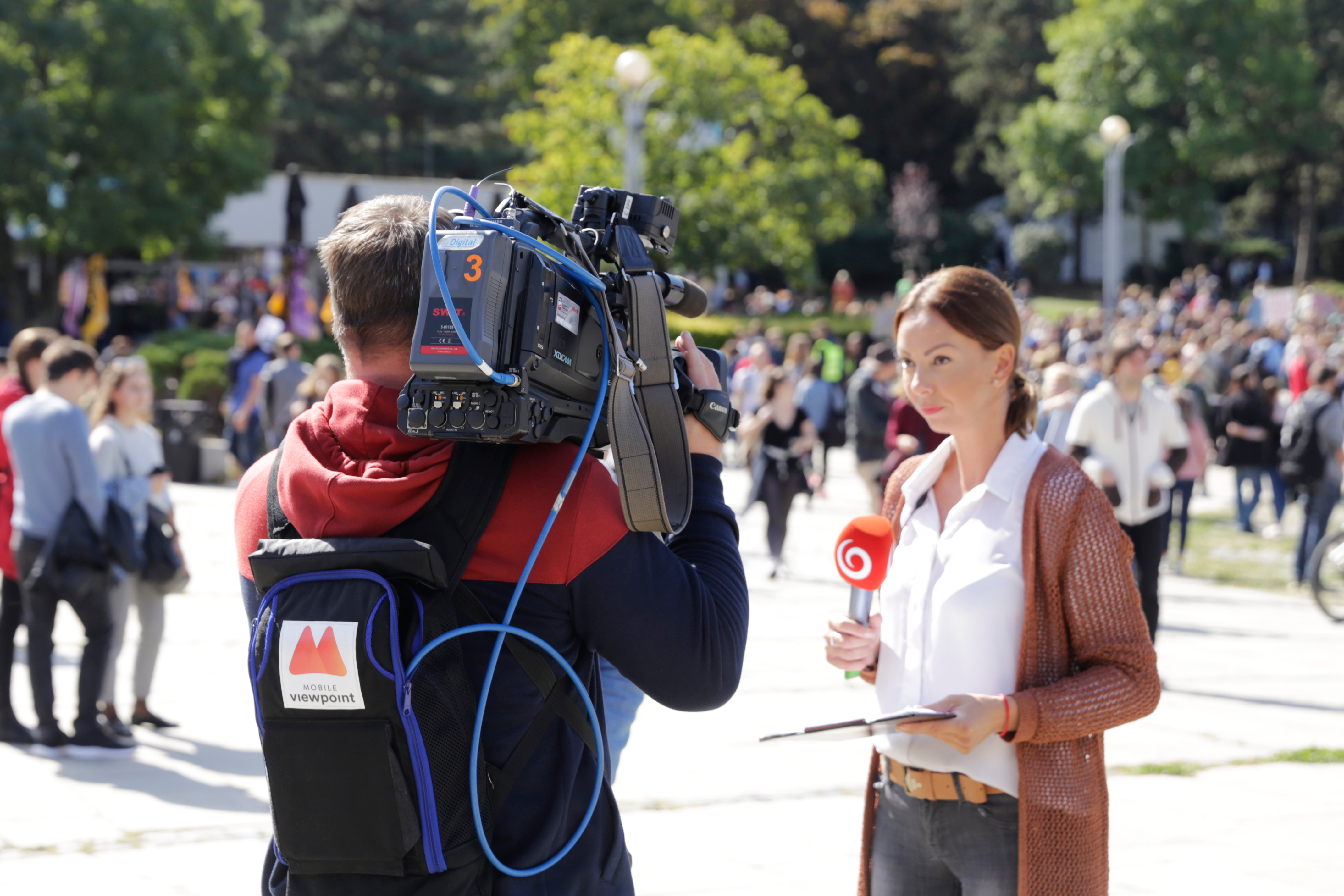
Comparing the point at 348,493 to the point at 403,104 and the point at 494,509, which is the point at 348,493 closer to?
the point at 494,509

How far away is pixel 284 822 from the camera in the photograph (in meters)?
1.90

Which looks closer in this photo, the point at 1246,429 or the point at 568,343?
the point at 568,343

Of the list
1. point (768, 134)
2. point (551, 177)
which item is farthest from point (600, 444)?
point (768, 134)

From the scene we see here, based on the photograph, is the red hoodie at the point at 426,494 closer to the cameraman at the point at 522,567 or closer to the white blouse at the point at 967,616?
Result: the cameraman at the point at 522,567

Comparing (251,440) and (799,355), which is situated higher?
(799,355)

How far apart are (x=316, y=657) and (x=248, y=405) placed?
13417mm

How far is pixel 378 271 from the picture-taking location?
1971 millimetres

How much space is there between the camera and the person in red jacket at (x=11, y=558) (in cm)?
661

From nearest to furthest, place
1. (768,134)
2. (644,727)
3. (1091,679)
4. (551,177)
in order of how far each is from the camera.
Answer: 1. (1091,679)
2. (644,727)
3. (551,177)
4. (768,134)

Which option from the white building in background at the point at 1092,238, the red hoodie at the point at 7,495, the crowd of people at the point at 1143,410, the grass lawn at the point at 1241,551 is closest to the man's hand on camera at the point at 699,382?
the crowd of people at the point at 1143,410

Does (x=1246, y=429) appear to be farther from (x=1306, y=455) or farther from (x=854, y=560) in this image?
(x=854, y=560)

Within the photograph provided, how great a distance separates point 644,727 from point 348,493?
5.17 m

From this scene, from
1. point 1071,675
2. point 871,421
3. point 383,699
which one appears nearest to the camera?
point 383,699

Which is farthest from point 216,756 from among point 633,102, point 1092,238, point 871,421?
point 1092,238
